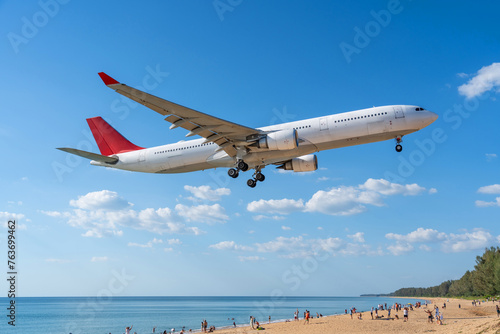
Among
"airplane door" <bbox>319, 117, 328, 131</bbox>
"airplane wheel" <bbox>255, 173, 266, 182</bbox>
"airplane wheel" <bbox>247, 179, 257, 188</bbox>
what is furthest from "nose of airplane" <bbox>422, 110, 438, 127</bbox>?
"airplane wheel" <bbox>247, 179, 257, 188</bbox>

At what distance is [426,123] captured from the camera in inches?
1216

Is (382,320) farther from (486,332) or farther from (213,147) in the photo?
(213,147)

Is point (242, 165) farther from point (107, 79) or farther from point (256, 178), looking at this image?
point (107, 79)

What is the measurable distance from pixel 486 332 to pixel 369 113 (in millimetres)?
16880

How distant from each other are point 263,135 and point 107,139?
1914cm

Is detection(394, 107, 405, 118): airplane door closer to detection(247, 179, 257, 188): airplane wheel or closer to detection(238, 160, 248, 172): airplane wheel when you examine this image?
detection(238, 160, 248, 172): airplane wheel

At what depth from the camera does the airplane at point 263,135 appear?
30247mm

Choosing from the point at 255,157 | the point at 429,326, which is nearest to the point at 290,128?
the point at 255,157

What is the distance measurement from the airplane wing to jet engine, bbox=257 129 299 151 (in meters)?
0.92

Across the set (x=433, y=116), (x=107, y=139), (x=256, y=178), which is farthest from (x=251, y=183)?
(x=107, y=139)

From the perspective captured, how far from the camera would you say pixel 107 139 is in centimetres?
4250

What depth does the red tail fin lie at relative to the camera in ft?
135

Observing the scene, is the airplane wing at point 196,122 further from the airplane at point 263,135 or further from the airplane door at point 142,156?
the airplane door at point 142,156

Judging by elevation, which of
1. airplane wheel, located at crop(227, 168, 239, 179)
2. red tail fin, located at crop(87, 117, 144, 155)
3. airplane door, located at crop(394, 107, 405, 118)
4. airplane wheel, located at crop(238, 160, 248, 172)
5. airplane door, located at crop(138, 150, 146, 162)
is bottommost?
airplane wheel, located at crop(227, 168, 239, 179)
